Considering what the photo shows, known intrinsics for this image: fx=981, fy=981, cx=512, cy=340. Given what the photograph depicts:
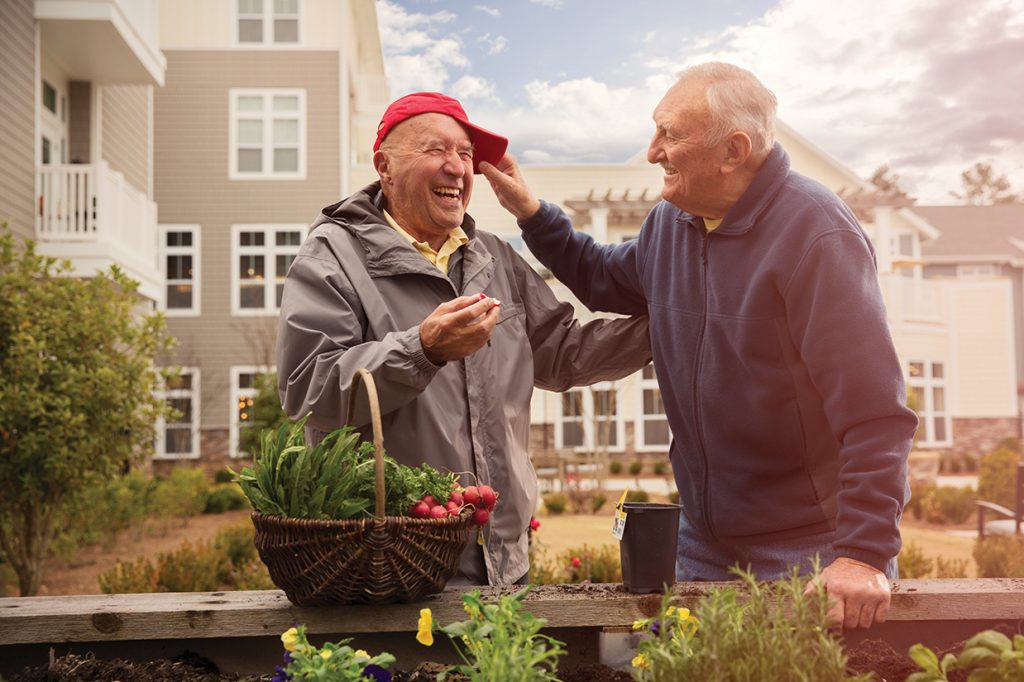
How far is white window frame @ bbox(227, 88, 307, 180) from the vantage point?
747 inches

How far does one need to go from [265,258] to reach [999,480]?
13.3 metres

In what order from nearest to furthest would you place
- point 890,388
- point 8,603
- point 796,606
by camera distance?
point 796,606 < point 890,388 < point 8,603

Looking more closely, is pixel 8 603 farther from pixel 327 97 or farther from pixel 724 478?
pixel 327 97

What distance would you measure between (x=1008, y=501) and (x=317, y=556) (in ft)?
41.9

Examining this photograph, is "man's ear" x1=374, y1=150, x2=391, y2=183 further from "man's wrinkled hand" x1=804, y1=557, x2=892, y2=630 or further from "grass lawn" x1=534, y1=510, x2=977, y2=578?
"grass lawn" x1=534, y1=510, x2=977, y2=578

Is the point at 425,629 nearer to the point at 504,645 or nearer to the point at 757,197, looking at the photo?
the point at 504,645

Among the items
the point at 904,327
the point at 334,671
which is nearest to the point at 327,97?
the point at 904,327

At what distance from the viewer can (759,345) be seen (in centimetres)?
219

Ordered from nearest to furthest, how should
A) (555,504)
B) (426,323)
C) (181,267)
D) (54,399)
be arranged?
(426,323) → (54,399) → (555,504) → (181,267)

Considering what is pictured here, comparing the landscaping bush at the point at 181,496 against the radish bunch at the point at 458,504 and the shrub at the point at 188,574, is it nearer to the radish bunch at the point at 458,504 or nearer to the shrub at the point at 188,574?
the shrub at the point at 188,574

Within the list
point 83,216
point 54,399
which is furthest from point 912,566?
point 83,216

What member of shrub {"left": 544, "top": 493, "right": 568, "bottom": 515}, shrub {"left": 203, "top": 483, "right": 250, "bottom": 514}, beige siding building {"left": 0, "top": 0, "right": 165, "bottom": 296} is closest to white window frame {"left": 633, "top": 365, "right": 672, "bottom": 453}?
shrub {"left": 544, "top": 493, "right": 568, "bottom": 515}

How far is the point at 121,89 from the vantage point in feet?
47.8

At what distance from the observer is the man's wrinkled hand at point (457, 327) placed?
1.98 metres
